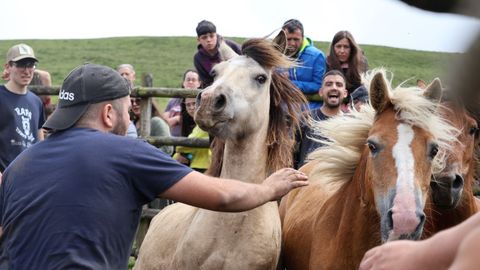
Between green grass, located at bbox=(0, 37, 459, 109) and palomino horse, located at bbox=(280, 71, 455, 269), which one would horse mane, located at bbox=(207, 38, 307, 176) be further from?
green grass, located at bbox=(0, 37, 459, 109)

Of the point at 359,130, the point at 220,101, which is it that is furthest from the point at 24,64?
the point at 359,130

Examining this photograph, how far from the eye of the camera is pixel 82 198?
3855mm

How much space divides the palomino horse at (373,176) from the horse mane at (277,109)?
25cm

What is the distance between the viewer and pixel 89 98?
13.6ft

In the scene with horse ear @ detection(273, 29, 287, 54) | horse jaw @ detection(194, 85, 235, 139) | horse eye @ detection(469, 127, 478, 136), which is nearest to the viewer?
horse jaw @ detection(194, 85, 235, 139)

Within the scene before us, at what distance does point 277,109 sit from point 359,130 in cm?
91

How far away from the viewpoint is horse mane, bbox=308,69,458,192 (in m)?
4.74

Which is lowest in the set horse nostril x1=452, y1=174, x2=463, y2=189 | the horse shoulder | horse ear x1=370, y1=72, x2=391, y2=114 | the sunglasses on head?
the horse shoulder

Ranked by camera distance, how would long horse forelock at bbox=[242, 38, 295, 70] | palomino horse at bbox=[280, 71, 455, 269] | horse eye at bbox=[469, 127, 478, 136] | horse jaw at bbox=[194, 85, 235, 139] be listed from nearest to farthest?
palomino horse at bbox=[280, 71, 455, 269]
horse jaw at bbox=[194, 85, 235, 139]
horse eye at bbox=[469, 127, 478, 136]
long horse forelock at bbox=[242, 38, 295, 70]

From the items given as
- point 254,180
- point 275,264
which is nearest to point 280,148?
point 254,180

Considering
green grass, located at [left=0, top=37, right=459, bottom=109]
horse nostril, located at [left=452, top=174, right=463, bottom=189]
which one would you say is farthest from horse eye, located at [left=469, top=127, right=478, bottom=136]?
green grass, located at [left=0, top=37, right=459, bottom=109]

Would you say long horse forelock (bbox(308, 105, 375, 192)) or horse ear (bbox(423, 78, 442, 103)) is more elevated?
horse ear (bbox(423, 78, 442, 103))

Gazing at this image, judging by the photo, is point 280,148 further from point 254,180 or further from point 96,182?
point 96,182

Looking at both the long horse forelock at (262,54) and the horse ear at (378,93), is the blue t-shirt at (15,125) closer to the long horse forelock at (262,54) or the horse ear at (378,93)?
the long horse forelock at (262,54)
